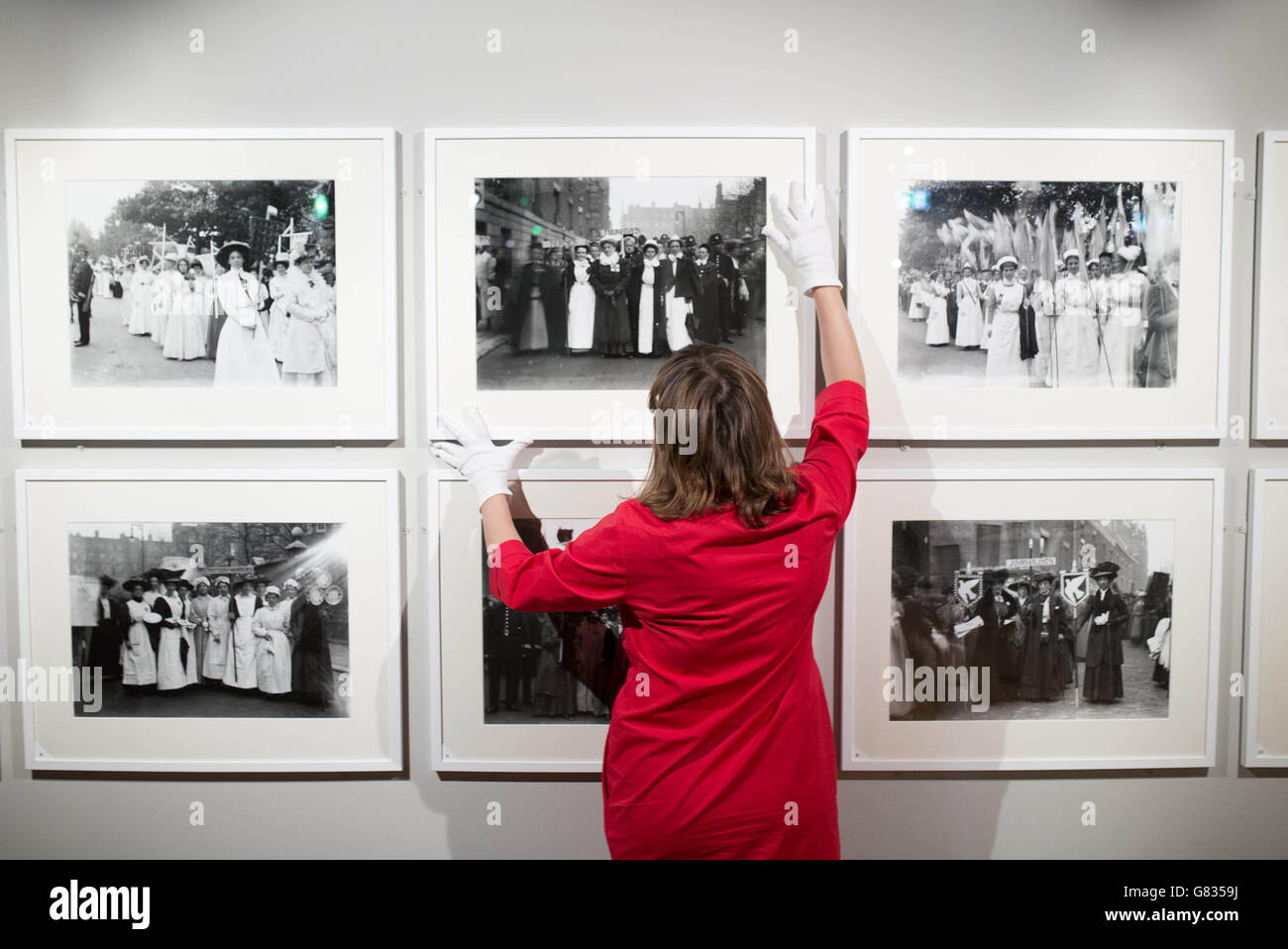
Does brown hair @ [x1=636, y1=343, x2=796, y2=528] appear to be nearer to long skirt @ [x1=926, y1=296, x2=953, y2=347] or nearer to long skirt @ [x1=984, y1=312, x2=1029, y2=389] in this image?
long skirt @ [x1=926, y1=296, x2=953, y2=347]

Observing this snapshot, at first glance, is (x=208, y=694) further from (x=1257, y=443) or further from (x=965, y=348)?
(x=1257, y=443)

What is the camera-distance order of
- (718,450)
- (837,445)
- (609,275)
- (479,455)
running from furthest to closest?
1. (609,275)
2. (479,455)
3. (837,445)
4. (718,450)

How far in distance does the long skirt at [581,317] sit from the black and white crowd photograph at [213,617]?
0.81 meters

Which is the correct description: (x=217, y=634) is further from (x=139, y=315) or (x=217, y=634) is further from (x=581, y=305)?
(x=581, y=305)

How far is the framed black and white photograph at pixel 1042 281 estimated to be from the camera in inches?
70.7

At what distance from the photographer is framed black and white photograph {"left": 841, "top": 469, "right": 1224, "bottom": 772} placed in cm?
184

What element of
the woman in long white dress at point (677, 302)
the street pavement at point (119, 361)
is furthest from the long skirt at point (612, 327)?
the street pavement at point (119, 361)

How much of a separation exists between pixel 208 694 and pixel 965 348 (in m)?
2.21

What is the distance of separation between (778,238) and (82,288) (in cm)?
180

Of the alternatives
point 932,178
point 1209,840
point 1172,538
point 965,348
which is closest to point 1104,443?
point 1172,538

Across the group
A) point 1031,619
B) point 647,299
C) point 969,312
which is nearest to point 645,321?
point 647,299

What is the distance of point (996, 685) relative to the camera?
1878 mm

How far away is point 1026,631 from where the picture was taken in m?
1.87
